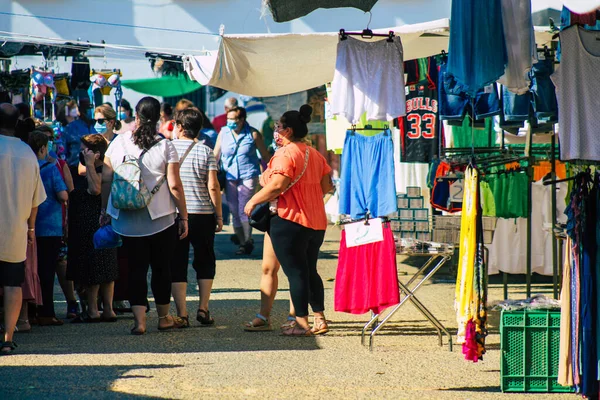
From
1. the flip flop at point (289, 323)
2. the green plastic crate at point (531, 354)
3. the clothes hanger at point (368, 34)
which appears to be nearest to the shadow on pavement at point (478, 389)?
the green plastic crate at point (531, 354)

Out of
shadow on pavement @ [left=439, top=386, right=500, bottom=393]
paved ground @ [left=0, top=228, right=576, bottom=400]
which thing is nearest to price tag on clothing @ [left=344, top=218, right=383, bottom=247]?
paved ground @ [left=0, top=228, right=576, bottom=400]

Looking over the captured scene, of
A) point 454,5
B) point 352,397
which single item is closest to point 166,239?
point 352,397

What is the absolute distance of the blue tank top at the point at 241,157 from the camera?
13.1 meters

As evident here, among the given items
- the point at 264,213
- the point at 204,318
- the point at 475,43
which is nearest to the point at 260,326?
the point at 204,318

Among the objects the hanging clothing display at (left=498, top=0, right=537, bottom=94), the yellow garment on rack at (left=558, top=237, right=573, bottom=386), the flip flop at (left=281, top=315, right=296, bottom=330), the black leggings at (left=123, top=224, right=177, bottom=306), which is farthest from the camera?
the flip flop at (left=281, top=315, right=296, bottom=330)

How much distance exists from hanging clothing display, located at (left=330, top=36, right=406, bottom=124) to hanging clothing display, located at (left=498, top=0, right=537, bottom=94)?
53.4 inches

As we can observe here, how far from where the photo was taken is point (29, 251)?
822cm

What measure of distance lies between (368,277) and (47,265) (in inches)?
112

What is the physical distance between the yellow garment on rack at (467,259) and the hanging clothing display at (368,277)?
4.43ft

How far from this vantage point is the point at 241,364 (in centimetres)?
696

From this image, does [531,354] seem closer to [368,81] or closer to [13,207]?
[368,81]

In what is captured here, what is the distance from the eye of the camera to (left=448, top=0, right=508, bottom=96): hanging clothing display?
20.5 feet

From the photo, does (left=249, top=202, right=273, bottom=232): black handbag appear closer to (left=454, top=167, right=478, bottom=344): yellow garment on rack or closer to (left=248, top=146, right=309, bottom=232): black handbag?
(left=248, top=146, right=309, bottom=232): black handbag

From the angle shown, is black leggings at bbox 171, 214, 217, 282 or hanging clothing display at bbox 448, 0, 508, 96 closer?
hanging clothing display at bbox 448, 0, 508, 96
